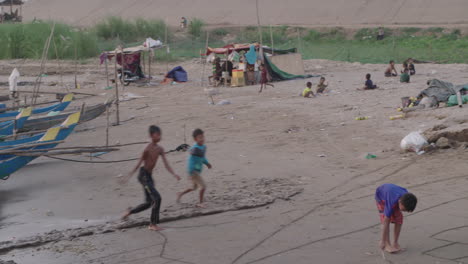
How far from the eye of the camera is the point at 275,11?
50.2m

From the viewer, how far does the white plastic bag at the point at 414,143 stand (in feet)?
28.0

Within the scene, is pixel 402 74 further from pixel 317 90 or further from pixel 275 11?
pixel 275 11

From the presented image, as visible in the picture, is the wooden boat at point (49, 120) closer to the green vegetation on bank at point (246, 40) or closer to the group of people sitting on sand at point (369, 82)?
the group of people sitting on sand at point (369, 82)

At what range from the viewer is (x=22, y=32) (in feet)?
98.8

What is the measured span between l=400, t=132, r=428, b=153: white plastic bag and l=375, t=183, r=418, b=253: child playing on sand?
378 cm

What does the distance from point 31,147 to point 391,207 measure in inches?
237

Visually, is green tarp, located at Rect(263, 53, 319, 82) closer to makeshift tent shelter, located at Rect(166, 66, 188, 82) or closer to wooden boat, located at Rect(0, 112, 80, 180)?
makeshift tent shelter, located at Rect(166, 66, 188, 82)

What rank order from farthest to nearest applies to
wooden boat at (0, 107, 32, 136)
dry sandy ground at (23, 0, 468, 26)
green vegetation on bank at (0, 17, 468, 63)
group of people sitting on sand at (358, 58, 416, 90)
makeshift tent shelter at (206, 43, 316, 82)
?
dry sandy ground at (23, 0, 468, 26) → green vegetation on bank at (0, 17, 468, 63) → makeshift tent shelter at (206, 43, 316, 82) → group of people sitting on sand at (358, 58, 416, 90) → wooden boat at (0, 107, 32, 136)

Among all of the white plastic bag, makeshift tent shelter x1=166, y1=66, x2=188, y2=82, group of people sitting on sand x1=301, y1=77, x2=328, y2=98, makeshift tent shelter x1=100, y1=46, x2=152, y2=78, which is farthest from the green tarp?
the white plastic bag

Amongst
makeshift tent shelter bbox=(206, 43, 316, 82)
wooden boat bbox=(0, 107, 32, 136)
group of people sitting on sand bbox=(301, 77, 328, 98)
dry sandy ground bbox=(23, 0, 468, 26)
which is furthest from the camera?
dry sandy ground bbox=(23, 0, 468, 26)

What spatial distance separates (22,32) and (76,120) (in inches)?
879

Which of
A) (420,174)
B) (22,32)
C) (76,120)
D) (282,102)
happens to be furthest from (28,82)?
(420,174)

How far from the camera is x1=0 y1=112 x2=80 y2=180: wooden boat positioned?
28.3ft

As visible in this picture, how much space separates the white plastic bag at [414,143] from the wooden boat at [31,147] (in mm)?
5135
